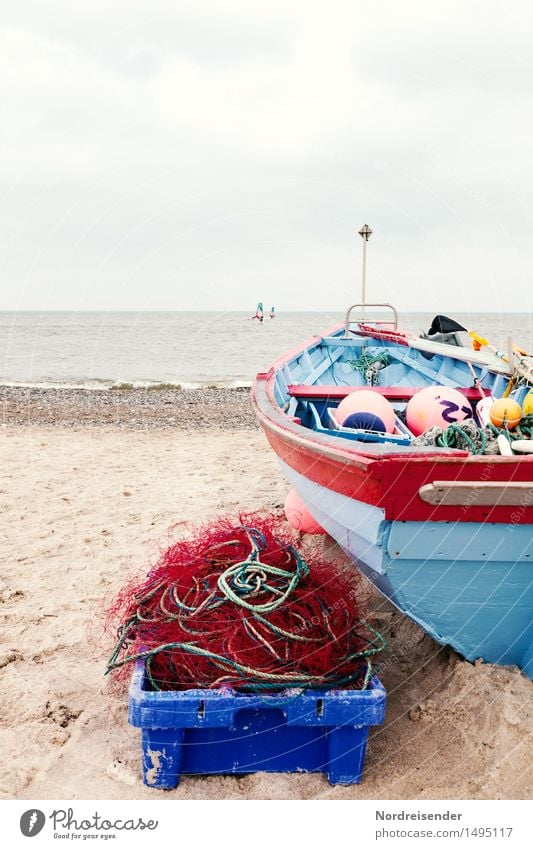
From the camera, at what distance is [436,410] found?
160 inches

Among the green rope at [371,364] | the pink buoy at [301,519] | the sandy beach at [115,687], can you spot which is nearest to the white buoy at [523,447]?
the sandy beach at [115,687]

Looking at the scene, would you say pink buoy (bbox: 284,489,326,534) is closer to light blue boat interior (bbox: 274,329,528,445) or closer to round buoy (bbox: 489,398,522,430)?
light blue boat interior (bbox: 274,329,528,445)

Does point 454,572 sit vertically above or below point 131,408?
above

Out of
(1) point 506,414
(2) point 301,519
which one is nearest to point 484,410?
(1) point 506,414

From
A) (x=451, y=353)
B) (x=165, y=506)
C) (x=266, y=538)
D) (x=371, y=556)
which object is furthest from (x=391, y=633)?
(x=451, y=353)

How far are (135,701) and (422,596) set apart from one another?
4.03 feet

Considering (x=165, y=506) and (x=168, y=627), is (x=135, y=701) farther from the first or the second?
(x=165, y=506)

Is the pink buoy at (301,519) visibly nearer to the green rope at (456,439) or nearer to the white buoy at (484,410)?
the white buoy at (484,410)

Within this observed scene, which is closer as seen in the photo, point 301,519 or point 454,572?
point 454,572

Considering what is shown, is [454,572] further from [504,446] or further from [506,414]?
[506,414]

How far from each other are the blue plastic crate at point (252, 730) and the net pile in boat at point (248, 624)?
0.30 feet

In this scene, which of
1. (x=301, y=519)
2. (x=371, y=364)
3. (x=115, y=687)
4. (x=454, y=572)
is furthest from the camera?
(x=371, y=364)

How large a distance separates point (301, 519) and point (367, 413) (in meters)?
1.48

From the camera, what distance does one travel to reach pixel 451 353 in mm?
6465
